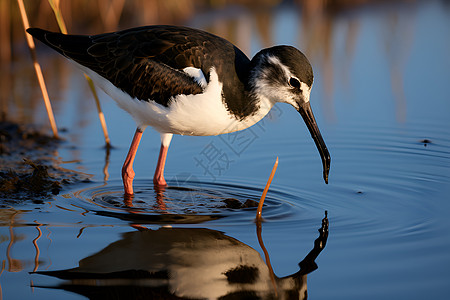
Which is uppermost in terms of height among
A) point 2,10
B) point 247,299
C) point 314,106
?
point 2,10

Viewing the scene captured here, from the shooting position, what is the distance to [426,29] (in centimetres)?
1525

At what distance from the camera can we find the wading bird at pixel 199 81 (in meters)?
6.67

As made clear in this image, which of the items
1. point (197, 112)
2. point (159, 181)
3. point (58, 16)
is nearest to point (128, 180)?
→ point (159, 181)

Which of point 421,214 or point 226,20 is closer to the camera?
point 421,214

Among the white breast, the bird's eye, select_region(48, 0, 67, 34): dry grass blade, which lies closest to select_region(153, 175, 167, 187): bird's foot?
the white breast

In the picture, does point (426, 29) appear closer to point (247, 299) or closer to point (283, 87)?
point (283, 87)

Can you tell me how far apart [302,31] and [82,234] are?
10.5 meters

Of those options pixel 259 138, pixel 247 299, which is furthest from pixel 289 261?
pixel 259 138

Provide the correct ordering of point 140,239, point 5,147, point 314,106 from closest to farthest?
point 140,239 → point 5,147 → point 314,106

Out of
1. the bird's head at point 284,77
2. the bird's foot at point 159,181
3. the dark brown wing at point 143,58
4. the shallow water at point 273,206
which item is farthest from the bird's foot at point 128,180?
the bird's head at point 284,77

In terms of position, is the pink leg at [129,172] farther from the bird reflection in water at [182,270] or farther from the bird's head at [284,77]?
the bird's head at [284,77]

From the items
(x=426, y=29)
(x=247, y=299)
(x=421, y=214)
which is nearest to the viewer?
(x=247, y=299)

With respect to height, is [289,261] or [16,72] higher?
[16,72]

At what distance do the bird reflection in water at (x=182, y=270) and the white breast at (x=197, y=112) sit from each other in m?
1.24
